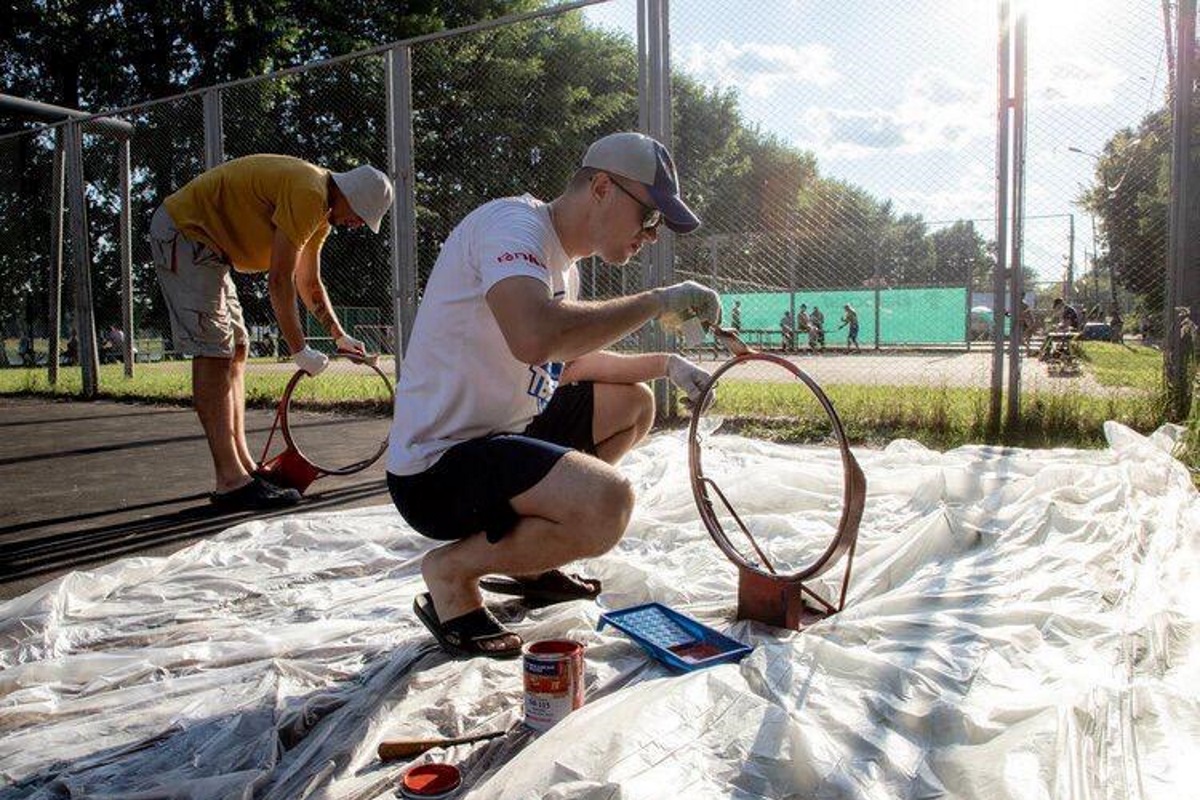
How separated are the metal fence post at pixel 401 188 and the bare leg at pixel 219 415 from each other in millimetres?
2920

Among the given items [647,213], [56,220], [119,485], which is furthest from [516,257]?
[56,220]

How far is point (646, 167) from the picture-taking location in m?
2.37

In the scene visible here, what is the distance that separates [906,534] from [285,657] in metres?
1.98

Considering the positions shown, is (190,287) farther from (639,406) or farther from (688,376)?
(688,376)

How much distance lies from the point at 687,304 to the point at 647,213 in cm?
27

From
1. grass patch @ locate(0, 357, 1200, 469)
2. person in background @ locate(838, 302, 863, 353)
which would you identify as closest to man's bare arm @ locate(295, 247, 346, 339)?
grass patch @ locate(0, 357, 1200, 469)

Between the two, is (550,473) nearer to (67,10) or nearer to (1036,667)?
(1036,667)

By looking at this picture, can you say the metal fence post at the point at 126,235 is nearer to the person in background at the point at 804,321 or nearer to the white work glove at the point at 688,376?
the person in background at the point at 804,321

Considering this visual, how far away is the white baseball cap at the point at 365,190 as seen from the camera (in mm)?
4301

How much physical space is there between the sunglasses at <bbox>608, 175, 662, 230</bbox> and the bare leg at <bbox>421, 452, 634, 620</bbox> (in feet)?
2.16

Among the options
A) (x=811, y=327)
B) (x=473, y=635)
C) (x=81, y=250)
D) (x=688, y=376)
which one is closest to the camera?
(x=473, y=635)

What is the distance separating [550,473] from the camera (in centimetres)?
225

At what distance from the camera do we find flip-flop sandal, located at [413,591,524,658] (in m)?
2.34

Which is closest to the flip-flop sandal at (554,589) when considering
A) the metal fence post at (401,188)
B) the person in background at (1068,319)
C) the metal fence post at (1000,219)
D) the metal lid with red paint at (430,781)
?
the metal lid with red paint at (430,781)
